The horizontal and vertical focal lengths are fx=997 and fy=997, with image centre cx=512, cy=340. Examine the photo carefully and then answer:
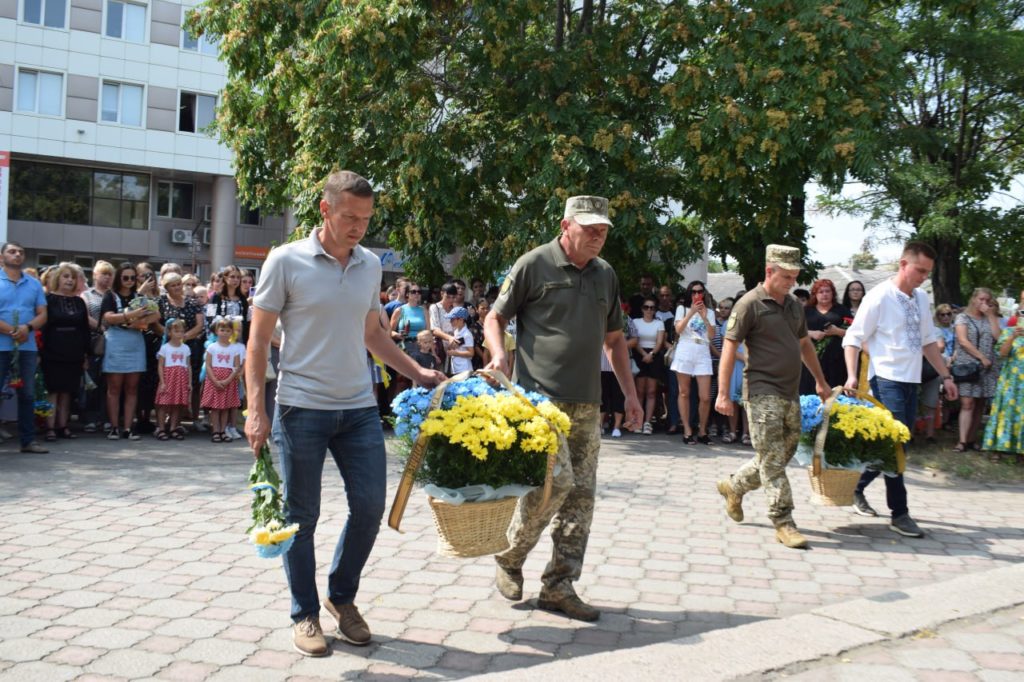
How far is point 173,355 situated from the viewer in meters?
12.0

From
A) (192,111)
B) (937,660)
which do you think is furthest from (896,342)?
(192,111)

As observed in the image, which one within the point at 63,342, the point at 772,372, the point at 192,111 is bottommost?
the point at 63,342

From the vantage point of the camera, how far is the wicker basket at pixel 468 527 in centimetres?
480

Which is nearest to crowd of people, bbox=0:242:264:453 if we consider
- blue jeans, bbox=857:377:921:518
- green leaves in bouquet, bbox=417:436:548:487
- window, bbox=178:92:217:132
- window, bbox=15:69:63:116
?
green leaves in bouquet, bbox=417:436:548:487

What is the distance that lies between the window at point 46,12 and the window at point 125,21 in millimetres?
1487

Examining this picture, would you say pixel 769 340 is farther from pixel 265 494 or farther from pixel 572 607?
pixel 265 494

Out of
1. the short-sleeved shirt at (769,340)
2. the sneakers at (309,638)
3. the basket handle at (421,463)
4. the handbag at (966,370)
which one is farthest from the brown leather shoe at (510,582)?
the handbag at (966,370)

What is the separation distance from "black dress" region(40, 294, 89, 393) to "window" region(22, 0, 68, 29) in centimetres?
2845

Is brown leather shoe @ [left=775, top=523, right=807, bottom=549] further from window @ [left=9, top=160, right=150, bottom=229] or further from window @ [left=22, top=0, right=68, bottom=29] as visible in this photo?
window @ [left=22, top=0, right=68, bottom=29]

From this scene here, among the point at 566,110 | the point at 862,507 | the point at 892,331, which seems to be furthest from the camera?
the point at 566,110

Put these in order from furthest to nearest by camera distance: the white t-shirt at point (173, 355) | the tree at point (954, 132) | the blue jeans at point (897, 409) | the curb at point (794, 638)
Answer: 1. the tree at point (954, 132)
2. the white t-shirt at point (173, 355)
3. the blue jeans at point (897, 409)
4. the curb at point (794, 638)

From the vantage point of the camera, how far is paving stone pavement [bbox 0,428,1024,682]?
15.0ft

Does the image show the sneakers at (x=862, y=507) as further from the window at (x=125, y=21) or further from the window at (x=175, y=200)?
the window at (x=175, y=200)

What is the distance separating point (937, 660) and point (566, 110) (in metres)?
9.93
